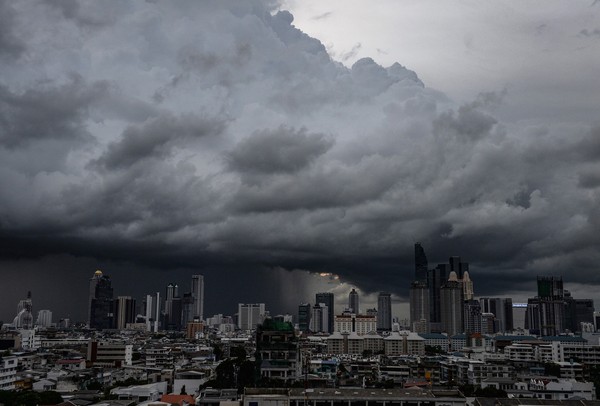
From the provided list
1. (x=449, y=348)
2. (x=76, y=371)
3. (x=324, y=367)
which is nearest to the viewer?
(x=76, y=371)

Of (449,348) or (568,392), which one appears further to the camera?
(449,348)

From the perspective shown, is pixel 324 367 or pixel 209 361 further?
pixel 209 361

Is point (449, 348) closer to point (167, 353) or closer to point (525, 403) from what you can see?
point (167, 353)

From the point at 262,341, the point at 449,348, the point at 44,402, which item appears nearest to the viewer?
the point at 44,402

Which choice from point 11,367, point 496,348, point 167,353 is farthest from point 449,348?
point 11,367

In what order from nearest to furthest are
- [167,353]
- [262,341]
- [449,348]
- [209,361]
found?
[262,341] → [209,361] → [167,353] → [449,348]

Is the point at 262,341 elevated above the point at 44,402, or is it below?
above

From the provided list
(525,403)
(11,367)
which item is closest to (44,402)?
(11,367)

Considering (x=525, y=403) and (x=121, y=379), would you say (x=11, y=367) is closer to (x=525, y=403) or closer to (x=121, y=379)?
(x=121, y=379)

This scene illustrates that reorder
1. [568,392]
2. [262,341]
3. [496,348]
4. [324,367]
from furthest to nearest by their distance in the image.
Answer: [496,348] < [324,367] < [262,341] < [568,392]
